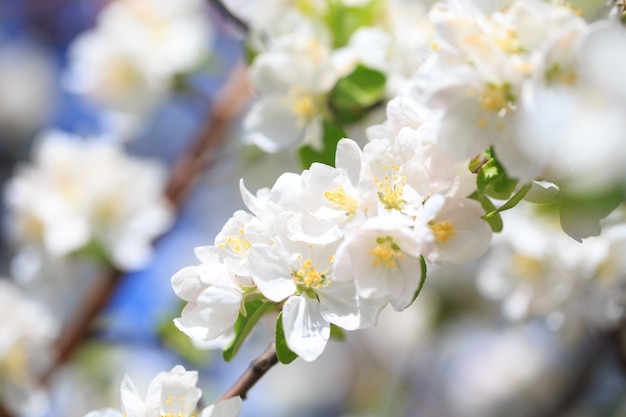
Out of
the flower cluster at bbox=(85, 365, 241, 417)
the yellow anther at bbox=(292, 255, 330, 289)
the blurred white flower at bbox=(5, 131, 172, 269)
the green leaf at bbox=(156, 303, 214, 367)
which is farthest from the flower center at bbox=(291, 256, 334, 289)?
the blurred white flower at bbox=(5, 131, 172, 269)

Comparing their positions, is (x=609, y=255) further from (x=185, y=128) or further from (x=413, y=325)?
(x=185, y=128)

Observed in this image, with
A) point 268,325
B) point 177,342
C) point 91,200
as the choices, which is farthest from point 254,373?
point 91,200

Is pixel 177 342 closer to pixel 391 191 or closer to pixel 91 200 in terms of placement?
pixel 91 200

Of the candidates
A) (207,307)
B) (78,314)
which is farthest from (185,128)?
(207,307)

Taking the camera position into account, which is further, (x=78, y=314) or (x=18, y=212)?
(x=78, y=314)

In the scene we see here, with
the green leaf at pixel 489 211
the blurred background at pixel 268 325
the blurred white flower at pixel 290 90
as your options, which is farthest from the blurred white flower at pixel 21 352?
the green leaf at pixel 489 211

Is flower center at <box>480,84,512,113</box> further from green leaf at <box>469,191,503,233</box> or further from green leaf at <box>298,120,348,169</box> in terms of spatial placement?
green leaf at <box>298,120,348,169</box>

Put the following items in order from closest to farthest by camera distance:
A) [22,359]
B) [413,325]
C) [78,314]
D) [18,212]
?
1. [22,359]
2. [18,212]
3. [78,314]
4. [413,325]
